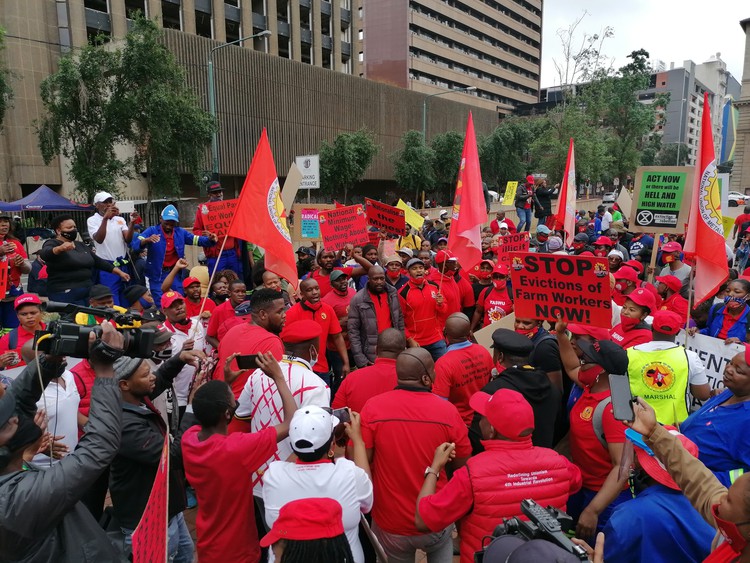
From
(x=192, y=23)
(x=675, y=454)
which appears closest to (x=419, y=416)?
(x=675, y=454)

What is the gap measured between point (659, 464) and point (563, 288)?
2.33 m

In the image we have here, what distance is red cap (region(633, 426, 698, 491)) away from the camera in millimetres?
2436

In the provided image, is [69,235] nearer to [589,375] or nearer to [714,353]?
[589,375]

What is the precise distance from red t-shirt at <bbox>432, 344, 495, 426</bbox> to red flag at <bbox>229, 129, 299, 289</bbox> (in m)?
2.17

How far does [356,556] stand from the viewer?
2.55m

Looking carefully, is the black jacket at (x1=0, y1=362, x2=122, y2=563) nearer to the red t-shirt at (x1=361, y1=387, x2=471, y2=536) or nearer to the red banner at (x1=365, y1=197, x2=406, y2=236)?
the red t-shirt at (x1=361, y1=387, x2=471, y2=536)

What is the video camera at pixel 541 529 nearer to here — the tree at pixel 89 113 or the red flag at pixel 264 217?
the red flag at pixel 264 217

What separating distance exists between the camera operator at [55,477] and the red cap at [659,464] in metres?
2.43

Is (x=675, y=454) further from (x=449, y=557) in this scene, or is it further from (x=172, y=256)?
(x=172, y=256)

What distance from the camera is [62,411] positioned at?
3.35 m

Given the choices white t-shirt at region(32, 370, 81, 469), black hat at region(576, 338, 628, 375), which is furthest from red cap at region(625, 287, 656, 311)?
white t-shirt at region(32, 370, 81, 469)

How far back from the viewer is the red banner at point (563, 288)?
4.46 m

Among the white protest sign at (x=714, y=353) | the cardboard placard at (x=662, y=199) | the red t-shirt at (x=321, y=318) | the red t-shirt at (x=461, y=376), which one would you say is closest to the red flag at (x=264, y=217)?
the red t-shirt at (x=321, y=318)

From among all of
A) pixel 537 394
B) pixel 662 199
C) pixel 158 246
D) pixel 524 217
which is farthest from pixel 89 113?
pixel 537 394
